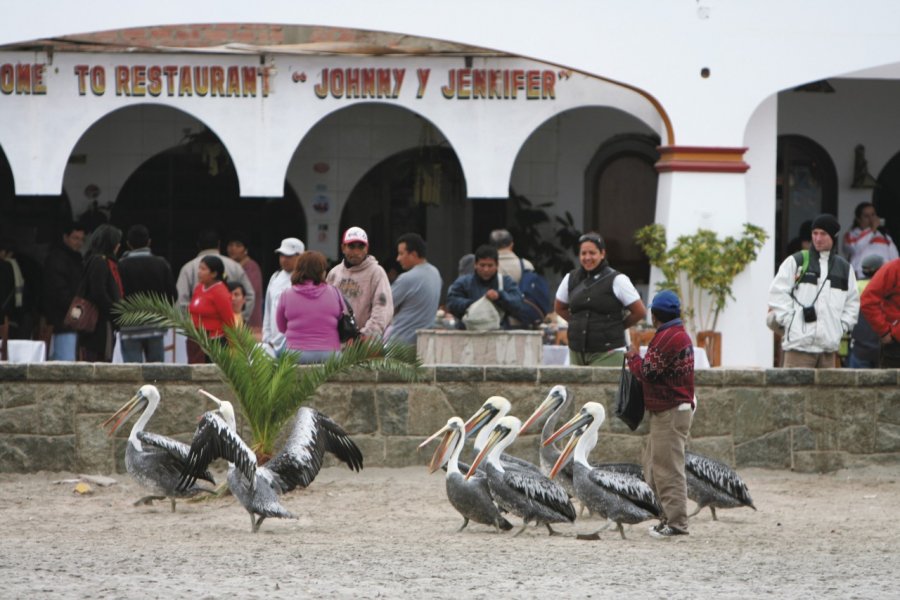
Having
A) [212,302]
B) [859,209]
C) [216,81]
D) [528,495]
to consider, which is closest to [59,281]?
[216,81]

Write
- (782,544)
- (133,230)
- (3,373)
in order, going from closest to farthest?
1. (782,544)
2. (3,373)
3. (133,230)

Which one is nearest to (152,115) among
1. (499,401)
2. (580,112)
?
(580,112)

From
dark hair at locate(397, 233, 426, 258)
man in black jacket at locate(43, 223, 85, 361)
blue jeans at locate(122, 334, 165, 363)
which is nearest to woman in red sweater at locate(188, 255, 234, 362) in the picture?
blue jeans at locate(122, 334, 165, 363)

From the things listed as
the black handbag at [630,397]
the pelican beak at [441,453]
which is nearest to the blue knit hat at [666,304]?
the black handbag at [630,397]

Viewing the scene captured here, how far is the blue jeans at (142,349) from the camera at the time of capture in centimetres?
1245

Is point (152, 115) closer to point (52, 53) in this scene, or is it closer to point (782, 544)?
point (52, 53)

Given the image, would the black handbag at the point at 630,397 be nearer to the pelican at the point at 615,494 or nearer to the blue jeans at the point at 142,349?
the pelican at the point at 615,494

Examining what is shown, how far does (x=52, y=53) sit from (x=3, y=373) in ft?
18.1

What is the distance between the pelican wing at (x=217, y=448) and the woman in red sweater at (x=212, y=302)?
10.3 ft

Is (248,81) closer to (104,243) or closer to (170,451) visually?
(104,243)

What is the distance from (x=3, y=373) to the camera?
1091cm

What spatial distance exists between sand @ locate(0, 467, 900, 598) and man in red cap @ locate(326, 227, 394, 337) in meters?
1.14

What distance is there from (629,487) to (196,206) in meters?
11.1

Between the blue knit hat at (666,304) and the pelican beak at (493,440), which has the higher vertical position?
the blue knit hat at (666,304)
